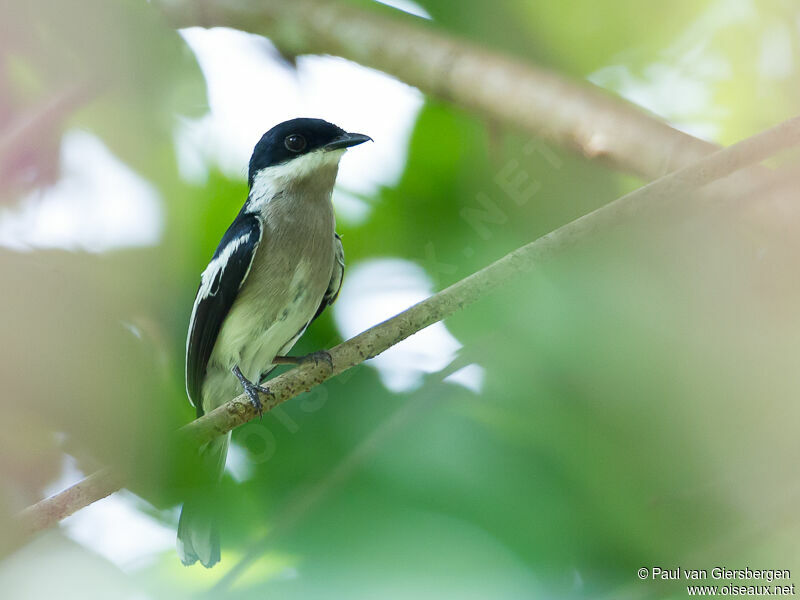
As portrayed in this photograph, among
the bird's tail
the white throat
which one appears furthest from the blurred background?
the white throat

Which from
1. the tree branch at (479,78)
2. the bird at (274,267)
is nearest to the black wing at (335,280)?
the bird at (274,267)

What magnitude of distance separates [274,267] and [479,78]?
0.49 m

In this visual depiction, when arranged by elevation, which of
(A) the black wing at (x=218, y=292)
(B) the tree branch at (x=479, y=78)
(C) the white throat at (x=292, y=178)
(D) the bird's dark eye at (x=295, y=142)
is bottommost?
(A) the black wing at (x=218, y=292)

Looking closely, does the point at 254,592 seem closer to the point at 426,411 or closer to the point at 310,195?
the point at 426,411

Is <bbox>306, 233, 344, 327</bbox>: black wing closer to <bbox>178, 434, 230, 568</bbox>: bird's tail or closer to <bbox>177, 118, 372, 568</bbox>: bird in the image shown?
<bbox>177, 118, 372, 568</bbox>: bird

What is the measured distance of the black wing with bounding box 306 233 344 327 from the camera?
1.14 metres

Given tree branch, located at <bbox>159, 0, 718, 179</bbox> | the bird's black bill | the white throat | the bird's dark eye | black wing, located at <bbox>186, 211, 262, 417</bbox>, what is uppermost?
tree branch, located at <bbox>159, 0, 718, 179</bbox>

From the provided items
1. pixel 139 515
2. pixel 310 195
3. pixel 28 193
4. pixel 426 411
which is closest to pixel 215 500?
pixel 139 515

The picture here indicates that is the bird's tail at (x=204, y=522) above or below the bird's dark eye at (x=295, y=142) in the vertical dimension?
below

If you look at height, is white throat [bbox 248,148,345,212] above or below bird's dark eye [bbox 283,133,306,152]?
below

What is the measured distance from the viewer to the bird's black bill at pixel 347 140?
3.47ft

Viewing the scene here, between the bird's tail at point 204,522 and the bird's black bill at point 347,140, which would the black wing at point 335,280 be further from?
the bird's tail at point 204,522

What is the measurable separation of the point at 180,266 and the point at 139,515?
29 centimetres

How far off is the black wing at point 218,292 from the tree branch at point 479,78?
0.30 metres
